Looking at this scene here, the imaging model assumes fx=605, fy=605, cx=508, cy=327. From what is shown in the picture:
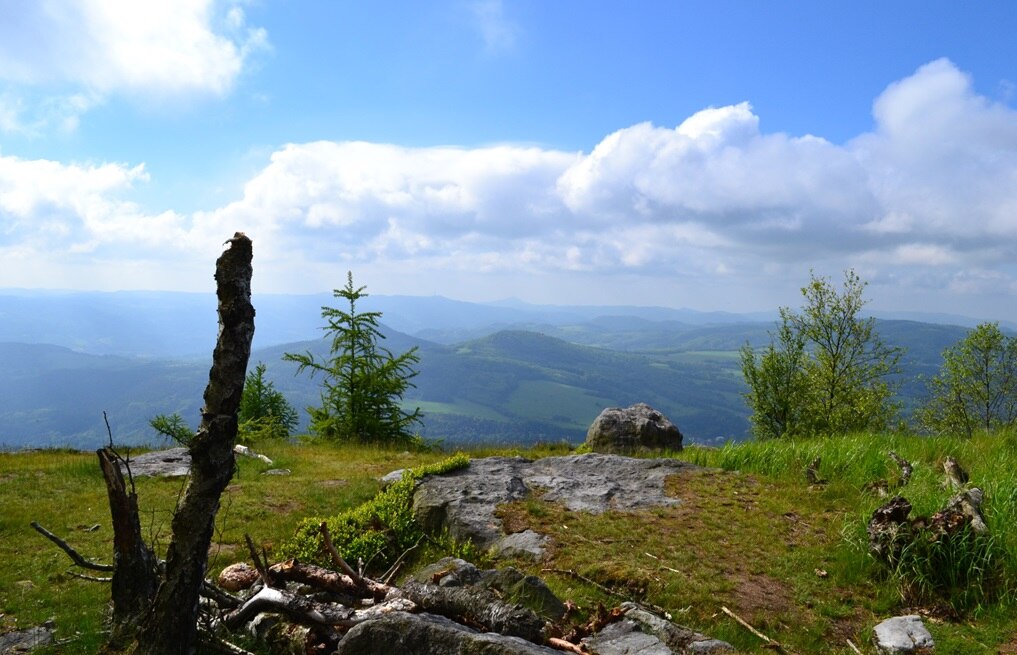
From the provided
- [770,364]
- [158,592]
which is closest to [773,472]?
[158,592]

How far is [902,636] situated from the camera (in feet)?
23.4

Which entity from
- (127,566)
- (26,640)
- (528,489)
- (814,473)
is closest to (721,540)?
(528,489)

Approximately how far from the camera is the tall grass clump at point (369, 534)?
1007cm

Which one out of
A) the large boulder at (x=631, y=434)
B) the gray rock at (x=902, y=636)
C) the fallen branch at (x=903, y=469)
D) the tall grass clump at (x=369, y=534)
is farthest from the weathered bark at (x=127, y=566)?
the large boulder at (x=631, y=434)

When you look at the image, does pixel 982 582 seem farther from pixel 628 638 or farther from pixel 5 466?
pixel 5 466

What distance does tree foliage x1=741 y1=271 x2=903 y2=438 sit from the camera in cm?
4069

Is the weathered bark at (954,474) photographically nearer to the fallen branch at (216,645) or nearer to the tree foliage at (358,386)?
the fallen branch at (216,645)

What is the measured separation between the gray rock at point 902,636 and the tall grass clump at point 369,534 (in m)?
6.88

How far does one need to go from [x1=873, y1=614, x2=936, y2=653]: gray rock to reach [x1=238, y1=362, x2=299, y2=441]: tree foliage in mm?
19892

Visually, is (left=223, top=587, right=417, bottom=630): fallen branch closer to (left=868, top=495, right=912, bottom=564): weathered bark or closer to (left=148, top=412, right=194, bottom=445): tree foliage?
(left=868, top=495, right=912, bottom=564): weathered bark

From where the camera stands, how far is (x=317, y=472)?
650 inches

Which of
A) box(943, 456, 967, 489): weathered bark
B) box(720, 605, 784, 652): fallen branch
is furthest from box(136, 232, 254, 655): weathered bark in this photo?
box(943, 456, 967, 489): weathered bark

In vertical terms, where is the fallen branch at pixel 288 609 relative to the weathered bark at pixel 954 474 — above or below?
below

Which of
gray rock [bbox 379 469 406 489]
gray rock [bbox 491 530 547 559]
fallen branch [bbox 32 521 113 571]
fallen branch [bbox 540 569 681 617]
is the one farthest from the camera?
gray rock [bbox 379 469 406 489]
